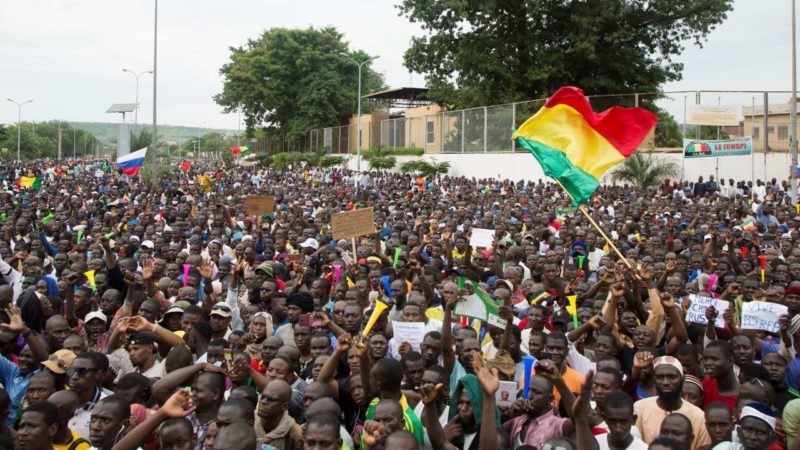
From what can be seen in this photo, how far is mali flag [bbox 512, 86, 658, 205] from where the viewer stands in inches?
372

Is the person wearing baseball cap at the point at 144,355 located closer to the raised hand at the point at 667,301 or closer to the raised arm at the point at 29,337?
the raised arm at the point at 29,337

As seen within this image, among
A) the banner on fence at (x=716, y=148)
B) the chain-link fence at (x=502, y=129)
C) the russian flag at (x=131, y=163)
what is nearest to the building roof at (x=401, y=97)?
the chain-link fence at (x=502, y=129)

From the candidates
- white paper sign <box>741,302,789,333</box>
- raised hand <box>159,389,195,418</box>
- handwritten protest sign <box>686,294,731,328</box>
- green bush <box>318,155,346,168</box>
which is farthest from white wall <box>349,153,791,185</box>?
raised hand <box>159,389,195,418</box>

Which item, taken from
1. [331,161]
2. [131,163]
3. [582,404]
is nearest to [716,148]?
[131,163]

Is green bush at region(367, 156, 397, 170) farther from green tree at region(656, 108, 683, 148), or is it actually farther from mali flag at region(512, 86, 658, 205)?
mali flag at region(512, 86, 658, 205)

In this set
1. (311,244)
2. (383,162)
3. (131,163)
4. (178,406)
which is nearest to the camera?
(178,406)

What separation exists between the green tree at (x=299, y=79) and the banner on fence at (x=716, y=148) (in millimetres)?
32740

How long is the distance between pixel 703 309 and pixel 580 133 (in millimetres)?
3726

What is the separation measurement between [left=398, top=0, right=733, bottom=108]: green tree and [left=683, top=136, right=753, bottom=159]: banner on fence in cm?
853

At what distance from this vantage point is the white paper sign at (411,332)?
5.84 meters

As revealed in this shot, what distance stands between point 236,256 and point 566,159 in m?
4.81

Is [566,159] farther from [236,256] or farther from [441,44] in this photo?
[441,44]

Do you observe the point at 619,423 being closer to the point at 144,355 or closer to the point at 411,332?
the point at 411,332

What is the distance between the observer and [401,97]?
51.2 m
